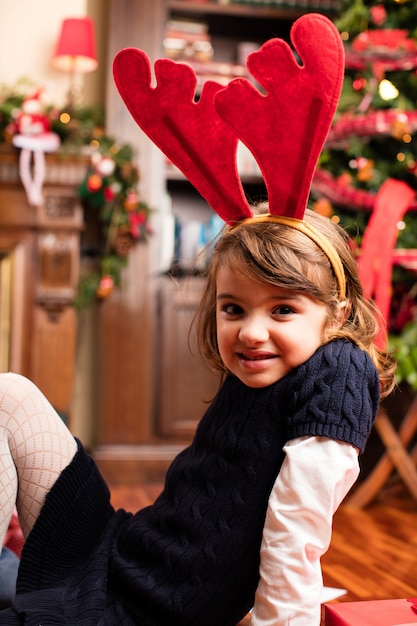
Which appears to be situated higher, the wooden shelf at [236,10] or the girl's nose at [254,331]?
the wooden shelf at [236,10]

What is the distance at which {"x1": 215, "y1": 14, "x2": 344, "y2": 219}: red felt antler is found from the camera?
847mm

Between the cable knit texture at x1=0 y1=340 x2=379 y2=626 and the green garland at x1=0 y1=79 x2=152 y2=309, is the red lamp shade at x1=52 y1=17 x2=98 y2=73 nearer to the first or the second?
the green garland at x1=0 y1=79 x2=152 y2=309

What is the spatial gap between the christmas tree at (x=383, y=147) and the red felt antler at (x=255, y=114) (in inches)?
54.2

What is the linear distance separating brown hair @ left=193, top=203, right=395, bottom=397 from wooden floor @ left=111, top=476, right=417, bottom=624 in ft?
1.82

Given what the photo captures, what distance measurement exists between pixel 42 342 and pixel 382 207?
1340 mm

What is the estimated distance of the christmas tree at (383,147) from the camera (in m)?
2.36

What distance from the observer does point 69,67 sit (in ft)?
9.53

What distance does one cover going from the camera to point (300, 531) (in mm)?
852

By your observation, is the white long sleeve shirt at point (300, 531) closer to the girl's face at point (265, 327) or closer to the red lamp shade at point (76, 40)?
the girl's face at point (265, 327)

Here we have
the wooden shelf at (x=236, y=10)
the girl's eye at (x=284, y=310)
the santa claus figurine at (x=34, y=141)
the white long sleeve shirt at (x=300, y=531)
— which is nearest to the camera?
the white long sleeve shirt at (x=300, y=531)

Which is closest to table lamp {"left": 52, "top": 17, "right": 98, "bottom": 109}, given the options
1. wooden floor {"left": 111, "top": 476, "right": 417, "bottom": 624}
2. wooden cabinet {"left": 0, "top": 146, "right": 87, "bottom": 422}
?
wooden cabinet {"left": 0, "top": 146, "right": 87, "bottom": 422}

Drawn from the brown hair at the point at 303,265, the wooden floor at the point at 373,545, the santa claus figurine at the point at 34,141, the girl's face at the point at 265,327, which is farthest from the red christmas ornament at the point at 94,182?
the girl's face at the point at 265,327

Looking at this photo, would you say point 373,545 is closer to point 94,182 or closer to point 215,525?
point 215,525

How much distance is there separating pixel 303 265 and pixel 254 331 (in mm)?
108
